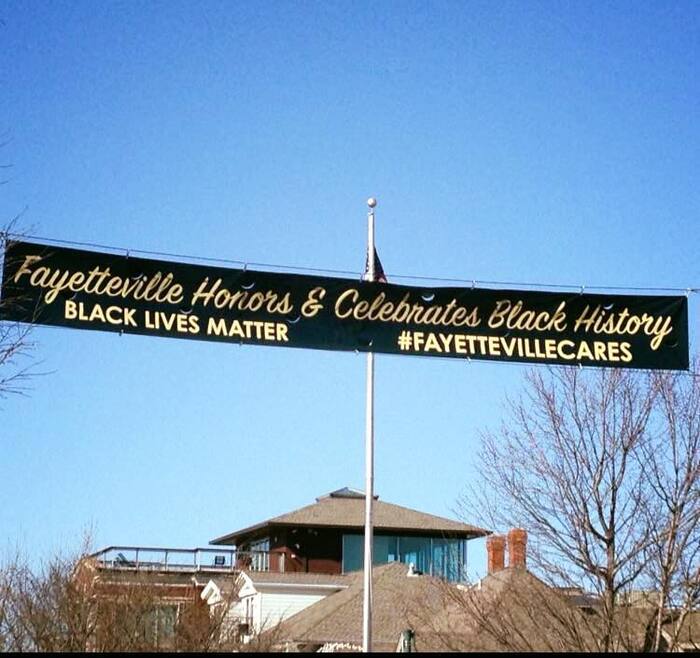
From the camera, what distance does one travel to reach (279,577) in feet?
164

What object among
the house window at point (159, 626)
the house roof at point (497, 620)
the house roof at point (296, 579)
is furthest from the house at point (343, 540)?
the house window at point (159, 626)

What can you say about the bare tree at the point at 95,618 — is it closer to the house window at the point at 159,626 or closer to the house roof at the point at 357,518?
the house window at the point at 159,626

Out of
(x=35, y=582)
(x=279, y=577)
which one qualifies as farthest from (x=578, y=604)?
(x=279, y=577)

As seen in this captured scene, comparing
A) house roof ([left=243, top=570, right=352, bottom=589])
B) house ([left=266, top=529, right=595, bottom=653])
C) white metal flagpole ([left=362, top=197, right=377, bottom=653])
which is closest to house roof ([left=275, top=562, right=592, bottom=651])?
house ([left=266, top=529, right=595, bottom=653])

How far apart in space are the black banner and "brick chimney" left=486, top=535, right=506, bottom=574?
9334 mm

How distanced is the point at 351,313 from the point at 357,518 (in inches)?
1624

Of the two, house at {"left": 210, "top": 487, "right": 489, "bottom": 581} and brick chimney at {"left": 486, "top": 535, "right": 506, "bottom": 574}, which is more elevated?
house at {"left": 210, "top": 487, "right": 489, "bottom": 581}

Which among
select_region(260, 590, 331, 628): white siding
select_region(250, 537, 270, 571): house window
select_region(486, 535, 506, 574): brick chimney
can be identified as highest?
Answer: select_region(250, 537, 270, 571): house window

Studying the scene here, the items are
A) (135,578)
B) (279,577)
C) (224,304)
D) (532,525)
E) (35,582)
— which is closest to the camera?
(224,304)

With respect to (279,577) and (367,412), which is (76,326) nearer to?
(367,412)

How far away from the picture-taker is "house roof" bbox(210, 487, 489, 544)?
55.4 metres

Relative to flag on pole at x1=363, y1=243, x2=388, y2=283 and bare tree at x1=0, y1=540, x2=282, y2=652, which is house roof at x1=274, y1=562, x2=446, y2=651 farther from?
flag on pole at x1=363, y1=243, x2=388, y2=283

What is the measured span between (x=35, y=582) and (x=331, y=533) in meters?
26.9

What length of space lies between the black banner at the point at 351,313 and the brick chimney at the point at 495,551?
933cm
